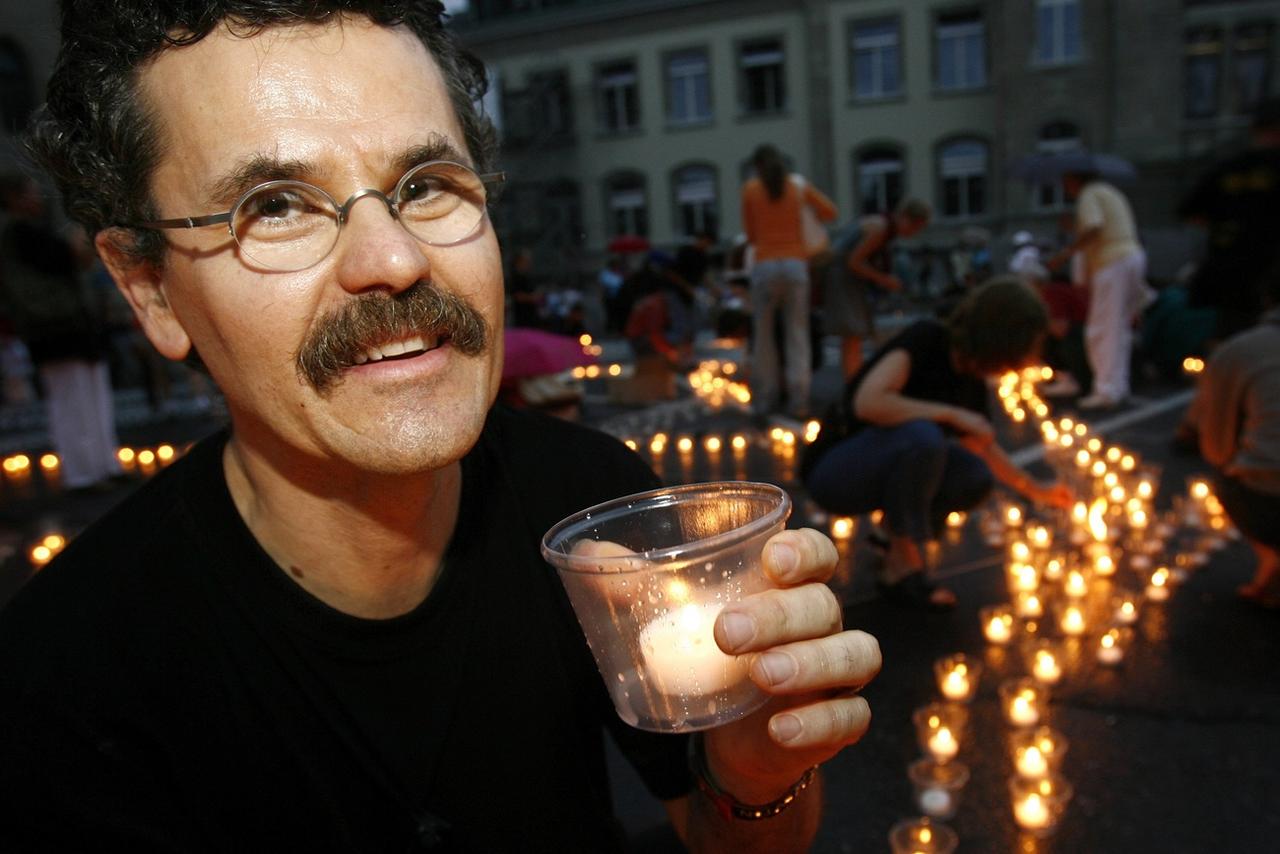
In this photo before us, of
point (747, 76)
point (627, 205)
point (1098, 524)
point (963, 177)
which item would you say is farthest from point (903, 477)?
point (627, 205)

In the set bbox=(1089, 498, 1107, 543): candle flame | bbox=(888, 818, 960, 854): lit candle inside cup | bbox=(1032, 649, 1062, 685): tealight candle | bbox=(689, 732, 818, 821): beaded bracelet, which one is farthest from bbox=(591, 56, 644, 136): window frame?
bbox=(689, 732, 818, 821): beaded bracelet

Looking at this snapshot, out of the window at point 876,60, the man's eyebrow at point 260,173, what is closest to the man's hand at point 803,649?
the man's eyebrow at point 260,173

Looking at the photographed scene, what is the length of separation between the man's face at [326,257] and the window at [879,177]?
29981 millimetres

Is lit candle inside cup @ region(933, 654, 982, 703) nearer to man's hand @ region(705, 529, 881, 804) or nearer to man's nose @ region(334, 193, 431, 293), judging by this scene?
man's hand @ region(705, 529, 881, 804)

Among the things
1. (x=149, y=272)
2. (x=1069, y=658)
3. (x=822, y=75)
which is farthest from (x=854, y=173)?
(x=149, y=272)

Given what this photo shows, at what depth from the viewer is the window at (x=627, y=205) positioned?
32938mm

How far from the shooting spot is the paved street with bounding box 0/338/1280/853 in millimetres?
2547

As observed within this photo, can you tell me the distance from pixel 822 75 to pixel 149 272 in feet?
102

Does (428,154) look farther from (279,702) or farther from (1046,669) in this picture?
(1046,669)

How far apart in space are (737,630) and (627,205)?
33179 mm

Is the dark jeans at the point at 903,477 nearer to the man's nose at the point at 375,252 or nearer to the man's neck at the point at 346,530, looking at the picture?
the man's neck at the point at 346,530

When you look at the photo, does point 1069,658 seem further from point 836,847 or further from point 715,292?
point 715,292

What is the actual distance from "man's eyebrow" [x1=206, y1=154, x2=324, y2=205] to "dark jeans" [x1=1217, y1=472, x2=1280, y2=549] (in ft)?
13.2

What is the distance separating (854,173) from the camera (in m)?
29.5
